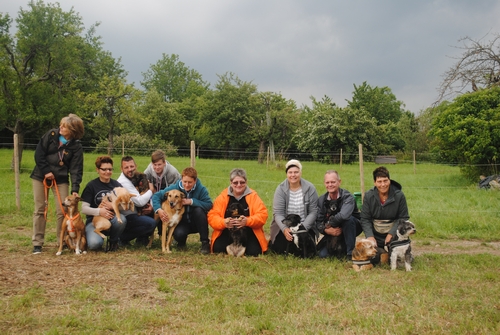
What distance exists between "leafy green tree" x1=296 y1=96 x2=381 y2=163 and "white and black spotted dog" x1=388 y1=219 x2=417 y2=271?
27.8 metres

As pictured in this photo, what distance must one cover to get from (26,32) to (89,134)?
54.0ft

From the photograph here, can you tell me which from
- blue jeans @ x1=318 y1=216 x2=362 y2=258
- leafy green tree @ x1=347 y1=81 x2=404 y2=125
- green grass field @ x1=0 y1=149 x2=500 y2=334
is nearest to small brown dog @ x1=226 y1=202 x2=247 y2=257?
green grass field @ x1=0 y1=149 x2=500 y2=334

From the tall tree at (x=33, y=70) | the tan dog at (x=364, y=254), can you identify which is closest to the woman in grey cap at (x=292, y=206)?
the tan dog at (x=364, y=254)

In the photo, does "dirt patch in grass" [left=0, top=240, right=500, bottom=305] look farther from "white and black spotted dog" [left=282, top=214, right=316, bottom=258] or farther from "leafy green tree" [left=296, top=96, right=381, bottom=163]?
"leafy green tree" [left=296, top=96, right=381, bottom=163]

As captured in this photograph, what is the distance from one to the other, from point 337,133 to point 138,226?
28.8 m

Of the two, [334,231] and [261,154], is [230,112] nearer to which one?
[261,154]

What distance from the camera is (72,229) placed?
5352mm

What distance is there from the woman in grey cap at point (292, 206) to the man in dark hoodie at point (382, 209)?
687mm

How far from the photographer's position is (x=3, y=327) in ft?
10.1

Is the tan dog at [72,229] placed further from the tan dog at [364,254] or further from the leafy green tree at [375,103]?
the leafy green tree at [375,103]

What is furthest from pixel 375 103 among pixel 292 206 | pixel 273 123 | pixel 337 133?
pixel 292 206

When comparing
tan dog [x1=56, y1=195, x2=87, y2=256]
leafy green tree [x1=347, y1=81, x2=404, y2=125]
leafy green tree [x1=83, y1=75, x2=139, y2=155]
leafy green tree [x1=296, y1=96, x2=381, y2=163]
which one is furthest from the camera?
leafy green tree [x1=347, y1=81, x2=404, y2=125]

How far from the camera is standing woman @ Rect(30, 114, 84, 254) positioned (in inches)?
214

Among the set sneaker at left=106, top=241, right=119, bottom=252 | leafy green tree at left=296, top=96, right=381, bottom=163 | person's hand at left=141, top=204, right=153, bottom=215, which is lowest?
sneaker at left=106, top=241, right=119, bottom=252
